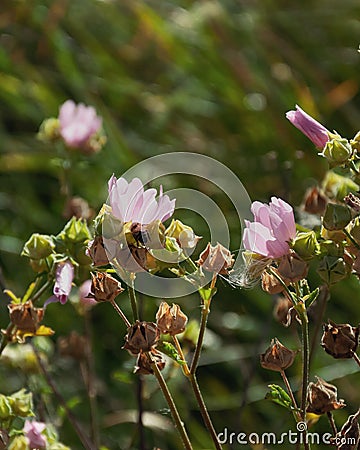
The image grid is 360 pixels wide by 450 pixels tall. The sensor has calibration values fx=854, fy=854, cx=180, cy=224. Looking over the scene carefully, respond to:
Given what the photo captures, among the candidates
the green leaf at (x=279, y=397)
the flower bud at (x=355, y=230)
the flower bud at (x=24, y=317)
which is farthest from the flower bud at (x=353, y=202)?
the flower bud at (x=24, y=317)

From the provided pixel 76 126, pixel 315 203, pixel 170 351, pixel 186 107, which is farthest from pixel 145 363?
pixel 186 107

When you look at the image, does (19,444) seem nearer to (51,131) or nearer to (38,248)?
(38,248)

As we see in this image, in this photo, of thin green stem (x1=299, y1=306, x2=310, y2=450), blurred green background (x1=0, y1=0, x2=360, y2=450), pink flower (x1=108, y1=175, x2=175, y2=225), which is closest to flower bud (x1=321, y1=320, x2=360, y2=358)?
thin green stem (x1=299, y1=306, x2=310, y2=450)

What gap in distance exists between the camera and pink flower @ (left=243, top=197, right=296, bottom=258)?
0.50 metres

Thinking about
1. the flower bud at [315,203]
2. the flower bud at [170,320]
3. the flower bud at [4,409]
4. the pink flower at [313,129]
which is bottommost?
the flower bud at [4,409]

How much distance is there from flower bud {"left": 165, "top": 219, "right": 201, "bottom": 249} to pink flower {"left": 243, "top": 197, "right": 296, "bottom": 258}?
0.10ft

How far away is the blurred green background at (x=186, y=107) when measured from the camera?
129cm

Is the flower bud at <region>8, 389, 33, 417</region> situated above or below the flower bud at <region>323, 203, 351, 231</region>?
below

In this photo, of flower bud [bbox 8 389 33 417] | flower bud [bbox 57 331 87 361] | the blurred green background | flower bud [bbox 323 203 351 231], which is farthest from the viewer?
the blurred green background

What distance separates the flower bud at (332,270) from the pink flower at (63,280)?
0.53ft

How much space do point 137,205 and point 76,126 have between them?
17.9 inches

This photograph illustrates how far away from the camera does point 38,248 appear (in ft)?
1.88

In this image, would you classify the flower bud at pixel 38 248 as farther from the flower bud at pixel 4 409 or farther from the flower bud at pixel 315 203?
the flower bud at pixel 315 203

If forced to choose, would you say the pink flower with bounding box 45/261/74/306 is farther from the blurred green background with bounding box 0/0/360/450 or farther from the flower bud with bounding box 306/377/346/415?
the blurred green background with bounding box 0/0/360/450
